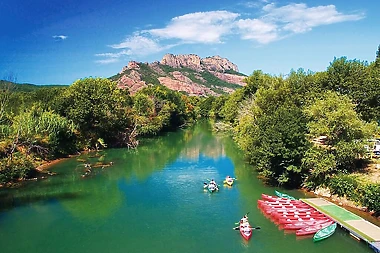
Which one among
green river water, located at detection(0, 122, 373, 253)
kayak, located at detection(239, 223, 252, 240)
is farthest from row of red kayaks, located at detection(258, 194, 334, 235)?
kayak, located at detection(239, 223, 252, 240)

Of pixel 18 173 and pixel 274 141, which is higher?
pixel 274 141

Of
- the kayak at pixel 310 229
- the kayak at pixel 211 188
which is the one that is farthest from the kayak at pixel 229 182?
the kayak at pixel 310 229

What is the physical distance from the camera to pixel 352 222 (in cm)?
2312

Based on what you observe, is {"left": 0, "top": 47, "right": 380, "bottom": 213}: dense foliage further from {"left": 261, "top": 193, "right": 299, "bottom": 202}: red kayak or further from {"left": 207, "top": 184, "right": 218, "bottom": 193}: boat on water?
{"left": 207, "top": 184, "right": 218, "bottom": 193}: boat on water

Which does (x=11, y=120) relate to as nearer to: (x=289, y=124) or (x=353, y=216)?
(x=289, y=124)

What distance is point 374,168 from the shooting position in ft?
101

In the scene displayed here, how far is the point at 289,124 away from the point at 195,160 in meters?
21.0

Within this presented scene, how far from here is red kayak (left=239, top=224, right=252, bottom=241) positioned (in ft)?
73.7

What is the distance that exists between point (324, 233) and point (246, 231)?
4944mm

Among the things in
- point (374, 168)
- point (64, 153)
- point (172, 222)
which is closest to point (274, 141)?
point (374, 168)

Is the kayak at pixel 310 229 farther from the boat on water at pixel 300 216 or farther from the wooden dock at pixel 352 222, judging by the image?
the boat on water at pixel 300 216

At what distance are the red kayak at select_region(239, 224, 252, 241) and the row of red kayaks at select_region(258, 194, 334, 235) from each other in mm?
2764

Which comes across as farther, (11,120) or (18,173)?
(11,120)

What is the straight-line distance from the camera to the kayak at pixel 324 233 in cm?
2197
